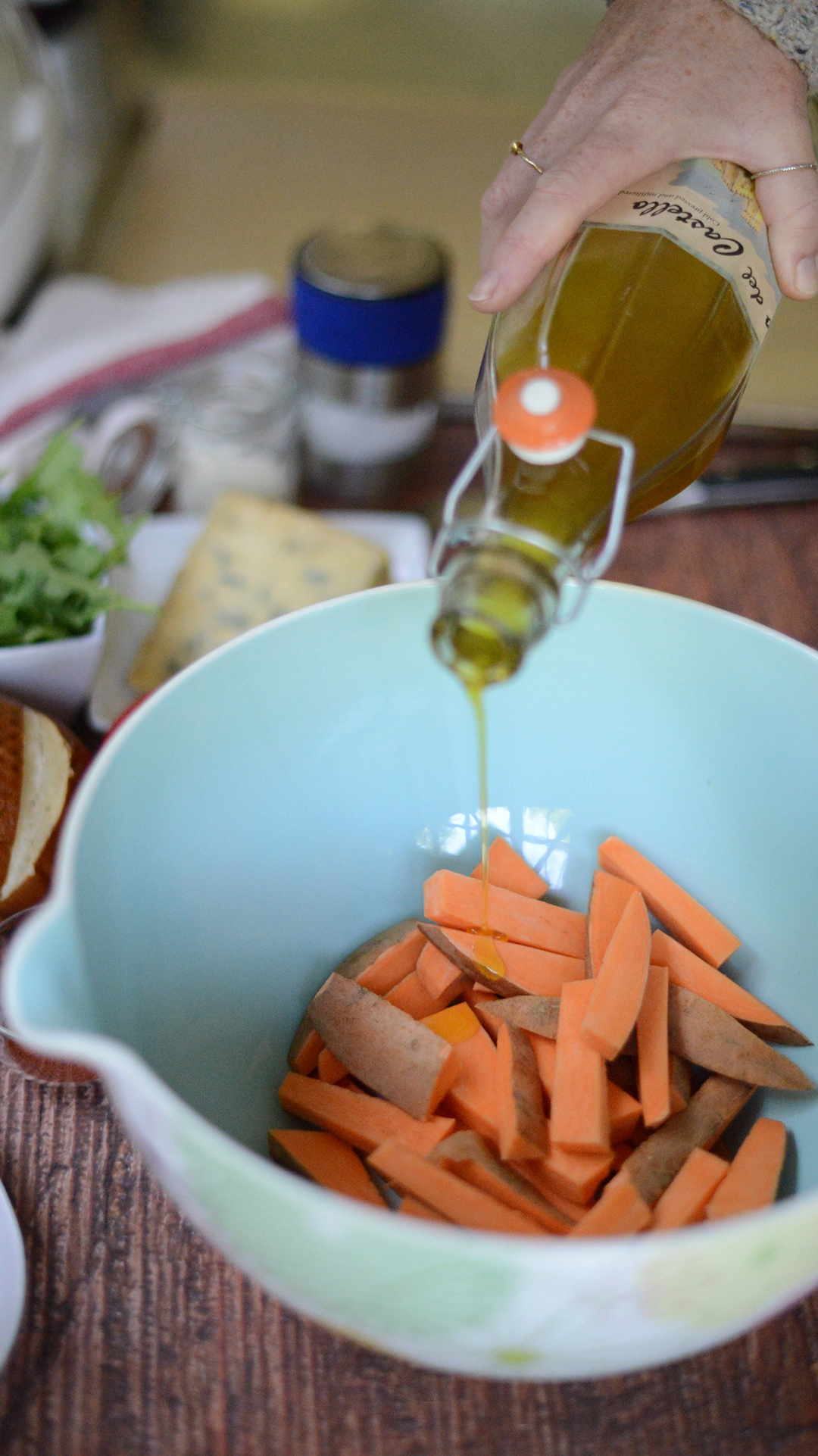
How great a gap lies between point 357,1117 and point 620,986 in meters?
0.17

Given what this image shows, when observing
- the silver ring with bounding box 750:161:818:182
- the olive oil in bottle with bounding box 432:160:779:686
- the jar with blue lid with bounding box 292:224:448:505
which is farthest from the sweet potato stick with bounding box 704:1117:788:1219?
the jar with blue lid with bounding box 292:224:448:505

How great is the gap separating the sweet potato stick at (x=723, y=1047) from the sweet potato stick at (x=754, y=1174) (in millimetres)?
26

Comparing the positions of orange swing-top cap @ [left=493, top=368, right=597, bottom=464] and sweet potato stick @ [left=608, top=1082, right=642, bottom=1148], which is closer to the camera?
orange swing-top cap @ [left=493, top=368, right=597, bottom=464]

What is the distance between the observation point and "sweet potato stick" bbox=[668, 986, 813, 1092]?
24.7 inches

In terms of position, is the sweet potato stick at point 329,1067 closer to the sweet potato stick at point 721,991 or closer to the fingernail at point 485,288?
the sweet potato stick at point 721,991

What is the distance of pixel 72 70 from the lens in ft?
4.79

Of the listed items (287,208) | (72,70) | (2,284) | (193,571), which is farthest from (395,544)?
(72,70)

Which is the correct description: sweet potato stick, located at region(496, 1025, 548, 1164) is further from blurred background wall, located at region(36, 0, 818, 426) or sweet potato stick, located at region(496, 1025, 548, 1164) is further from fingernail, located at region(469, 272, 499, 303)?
blurred background wall, located at region(36, 0, 818, 426)

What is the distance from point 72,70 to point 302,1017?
136 centimetres

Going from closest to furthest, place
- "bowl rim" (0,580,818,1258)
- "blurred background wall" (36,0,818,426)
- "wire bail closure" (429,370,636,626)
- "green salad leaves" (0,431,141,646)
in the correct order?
"bowl rim" (0,580,818,1258)
"wire bail closure" (429,370,636,626)
"green salad leaves" (0,431,141,646)
"blurred background wall" (36,0,818,426)

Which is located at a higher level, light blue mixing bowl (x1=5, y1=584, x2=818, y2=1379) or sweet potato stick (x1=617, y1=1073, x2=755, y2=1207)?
light blue mixing bowl (x1=5, y1=584, x2=818, y2=1379)

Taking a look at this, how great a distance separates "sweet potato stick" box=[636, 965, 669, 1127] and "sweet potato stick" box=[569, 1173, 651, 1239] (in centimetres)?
6

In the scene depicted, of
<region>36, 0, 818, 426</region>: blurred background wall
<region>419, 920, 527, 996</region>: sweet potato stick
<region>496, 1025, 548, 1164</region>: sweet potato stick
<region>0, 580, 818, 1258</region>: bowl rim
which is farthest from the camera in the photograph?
<region>36, 0, 818, 426</region>: blurred background wall

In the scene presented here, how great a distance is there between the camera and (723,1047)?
64 cm
